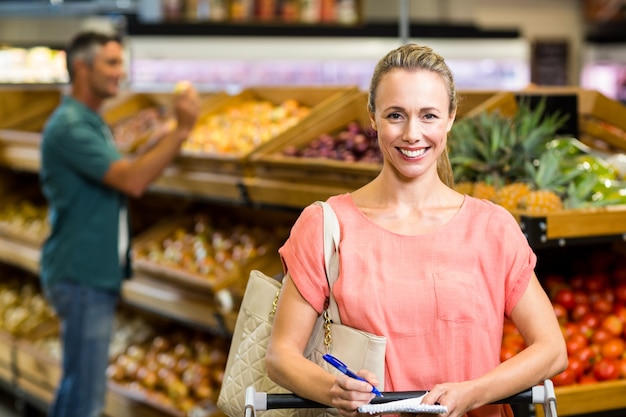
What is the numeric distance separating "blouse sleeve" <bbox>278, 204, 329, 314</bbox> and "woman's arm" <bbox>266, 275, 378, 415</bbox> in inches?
0.9

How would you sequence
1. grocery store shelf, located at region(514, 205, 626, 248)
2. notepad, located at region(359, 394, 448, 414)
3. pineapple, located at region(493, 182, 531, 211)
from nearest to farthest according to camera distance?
notepad, located at region(359, 394, 448, 414), grocery store shelf, located at region(514, 205, 626, 248), pineapple, located at region(493, 182, 531, 211)

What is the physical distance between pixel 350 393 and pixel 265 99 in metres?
4.34

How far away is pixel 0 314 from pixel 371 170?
12.6 feet

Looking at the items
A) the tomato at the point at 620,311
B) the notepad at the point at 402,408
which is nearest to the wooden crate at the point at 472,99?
the tomato at the point at 620,311

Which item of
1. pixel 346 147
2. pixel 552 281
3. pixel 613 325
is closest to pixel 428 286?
pixel 613 325

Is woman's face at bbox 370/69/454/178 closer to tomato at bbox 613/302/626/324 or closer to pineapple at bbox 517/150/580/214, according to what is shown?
pineapple at bbox 517/150/580/214

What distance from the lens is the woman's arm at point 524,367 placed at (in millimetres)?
2127

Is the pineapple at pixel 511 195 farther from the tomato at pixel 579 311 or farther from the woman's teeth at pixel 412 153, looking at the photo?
the woman's teeth at pixel 412 153

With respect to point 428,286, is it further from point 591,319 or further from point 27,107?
point 27,107

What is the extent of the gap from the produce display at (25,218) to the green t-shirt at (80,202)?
1708mm

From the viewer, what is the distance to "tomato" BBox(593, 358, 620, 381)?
11.8 feet

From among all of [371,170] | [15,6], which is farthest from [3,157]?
[15,6]

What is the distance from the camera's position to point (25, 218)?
7.18m

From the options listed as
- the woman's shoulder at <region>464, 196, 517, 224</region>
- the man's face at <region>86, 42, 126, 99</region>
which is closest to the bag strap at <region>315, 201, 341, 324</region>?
the woman's shoulder at <region>464, 196, 517, 224</region>
